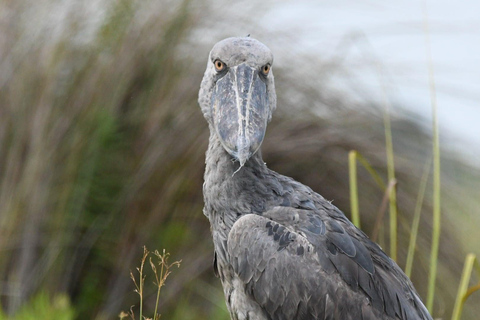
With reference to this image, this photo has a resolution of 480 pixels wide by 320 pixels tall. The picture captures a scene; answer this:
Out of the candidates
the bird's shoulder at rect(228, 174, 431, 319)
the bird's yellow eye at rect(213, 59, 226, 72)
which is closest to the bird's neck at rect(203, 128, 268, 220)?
the bird's shoulder at rect(228, 174, 431, 319)

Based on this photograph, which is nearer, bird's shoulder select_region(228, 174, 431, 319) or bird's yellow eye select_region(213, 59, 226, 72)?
bird's shoulder select_region(228, 174, 431, 319)

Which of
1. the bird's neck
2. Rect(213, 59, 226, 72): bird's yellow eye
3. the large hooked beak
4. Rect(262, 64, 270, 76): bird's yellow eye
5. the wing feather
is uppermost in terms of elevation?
Rect(213, 59, 226, 72): bird's yellow eye

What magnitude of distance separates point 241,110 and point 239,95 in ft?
0.20

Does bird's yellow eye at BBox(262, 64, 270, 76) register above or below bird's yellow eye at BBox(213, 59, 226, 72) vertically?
below

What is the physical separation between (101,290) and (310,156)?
171cm

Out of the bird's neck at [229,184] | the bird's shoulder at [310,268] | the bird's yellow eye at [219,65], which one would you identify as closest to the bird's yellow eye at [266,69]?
the bird's yellow eye at [219,65]

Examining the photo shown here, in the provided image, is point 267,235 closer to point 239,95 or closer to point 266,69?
point 239,95

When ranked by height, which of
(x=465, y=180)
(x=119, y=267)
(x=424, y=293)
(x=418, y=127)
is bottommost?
(x=424, y=293)

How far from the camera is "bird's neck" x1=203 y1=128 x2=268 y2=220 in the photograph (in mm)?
2615

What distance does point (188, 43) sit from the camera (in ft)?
15.9

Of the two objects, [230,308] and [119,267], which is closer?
[230,308]

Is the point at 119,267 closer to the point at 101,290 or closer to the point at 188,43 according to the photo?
the point at 101,290

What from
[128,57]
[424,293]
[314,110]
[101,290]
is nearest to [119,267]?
[101,290]

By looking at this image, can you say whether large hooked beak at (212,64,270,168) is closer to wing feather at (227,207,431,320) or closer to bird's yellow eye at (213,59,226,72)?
bird's yellow eye at (213,59,226,72)
